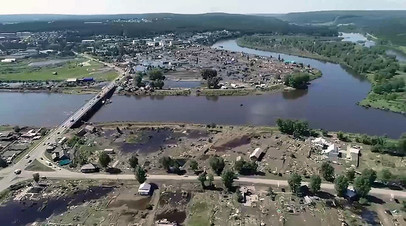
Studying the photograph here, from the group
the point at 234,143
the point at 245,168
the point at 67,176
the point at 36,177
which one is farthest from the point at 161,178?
the point at 36,177

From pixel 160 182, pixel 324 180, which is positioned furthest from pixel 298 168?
pixel 160 182

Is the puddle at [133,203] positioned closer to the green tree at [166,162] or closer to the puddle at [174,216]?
the puddle at [174,216]

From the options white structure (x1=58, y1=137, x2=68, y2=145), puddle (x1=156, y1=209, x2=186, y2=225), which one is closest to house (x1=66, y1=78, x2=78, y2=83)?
white structure (x1=58, y1=137, x2=68, y2=145)

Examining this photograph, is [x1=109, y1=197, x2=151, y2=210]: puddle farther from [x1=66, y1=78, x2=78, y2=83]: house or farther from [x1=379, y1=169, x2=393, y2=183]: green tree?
[x1=66, y1=78, x2=78, y2=83]: house

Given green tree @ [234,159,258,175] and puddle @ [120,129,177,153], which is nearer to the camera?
green tree @ [234,159,258,175]

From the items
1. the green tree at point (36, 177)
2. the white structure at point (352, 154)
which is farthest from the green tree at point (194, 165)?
the white structure at point (352, 154)

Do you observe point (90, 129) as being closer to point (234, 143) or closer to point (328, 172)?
point (234, 143)
